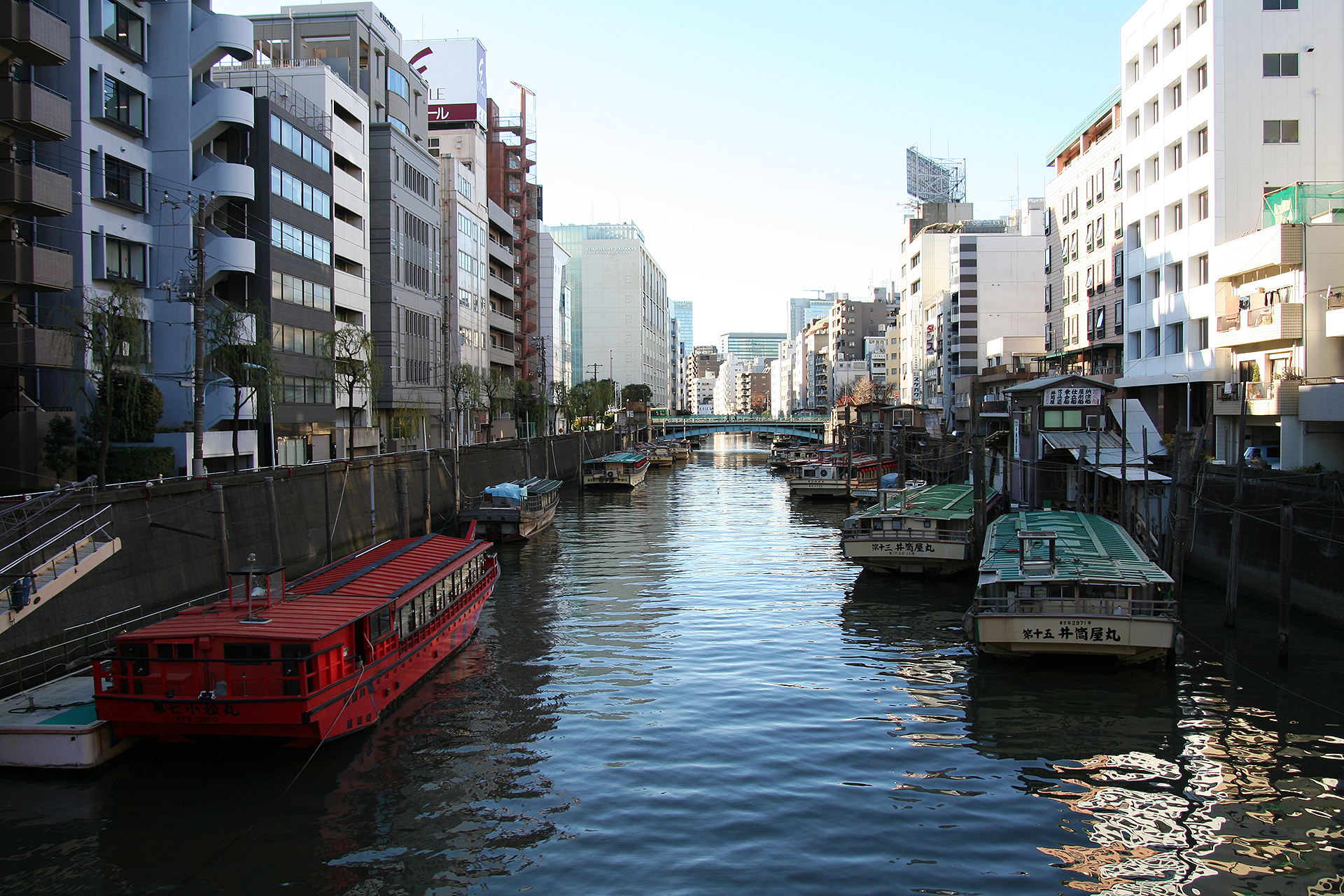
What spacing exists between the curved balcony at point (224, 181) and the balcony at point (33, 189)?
36.4ft

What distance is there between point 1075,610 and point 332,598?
17842 millimetres

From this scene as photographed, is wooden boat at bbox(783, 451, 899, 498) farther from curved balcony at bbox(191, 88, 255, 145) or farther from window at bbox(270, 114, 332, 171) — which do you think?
curved balcony at bbox(191, 88, 255, 145)

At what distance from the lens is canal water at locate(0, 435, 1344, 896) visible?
1398 cm

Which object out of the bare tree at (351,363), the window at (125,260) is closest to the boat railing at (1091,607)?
the window at (125,260)

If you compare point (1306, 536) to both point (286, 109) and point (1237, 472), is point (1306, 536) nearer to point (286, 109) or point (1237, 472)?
point (1237, 472)

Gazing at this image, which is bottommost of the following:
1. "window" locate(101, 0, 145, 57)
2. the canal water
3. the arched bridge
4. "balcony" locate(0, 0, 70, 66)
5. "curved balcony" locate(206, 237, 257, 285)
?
the canal water

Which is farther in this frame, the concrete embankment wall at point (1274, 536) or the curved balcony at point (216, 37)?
the curved balcony at point (216, 37)

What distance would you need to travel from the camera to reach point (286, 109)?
5144 cm

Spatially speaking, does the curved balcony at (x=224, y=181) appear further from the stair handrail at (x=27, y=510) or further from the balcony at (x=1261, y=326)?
the balcony at (x=1261, y=326)

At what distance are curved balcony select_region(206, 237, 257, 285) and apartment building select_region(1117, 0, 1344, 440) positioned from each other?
48.4 metres

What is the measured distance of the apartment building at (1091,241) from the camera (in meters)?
64.8

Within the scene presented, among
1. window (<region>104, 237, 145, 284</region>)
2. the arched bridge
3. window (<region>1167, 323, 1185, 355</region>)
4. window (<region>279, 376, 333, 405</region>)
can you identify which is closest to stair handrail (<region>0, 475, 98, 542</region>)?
window (<region>104, 237, 145, 284</region>)

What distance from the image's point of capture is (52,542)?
72.2ft

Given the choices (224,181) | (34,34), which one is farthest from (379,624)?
(224,181)
